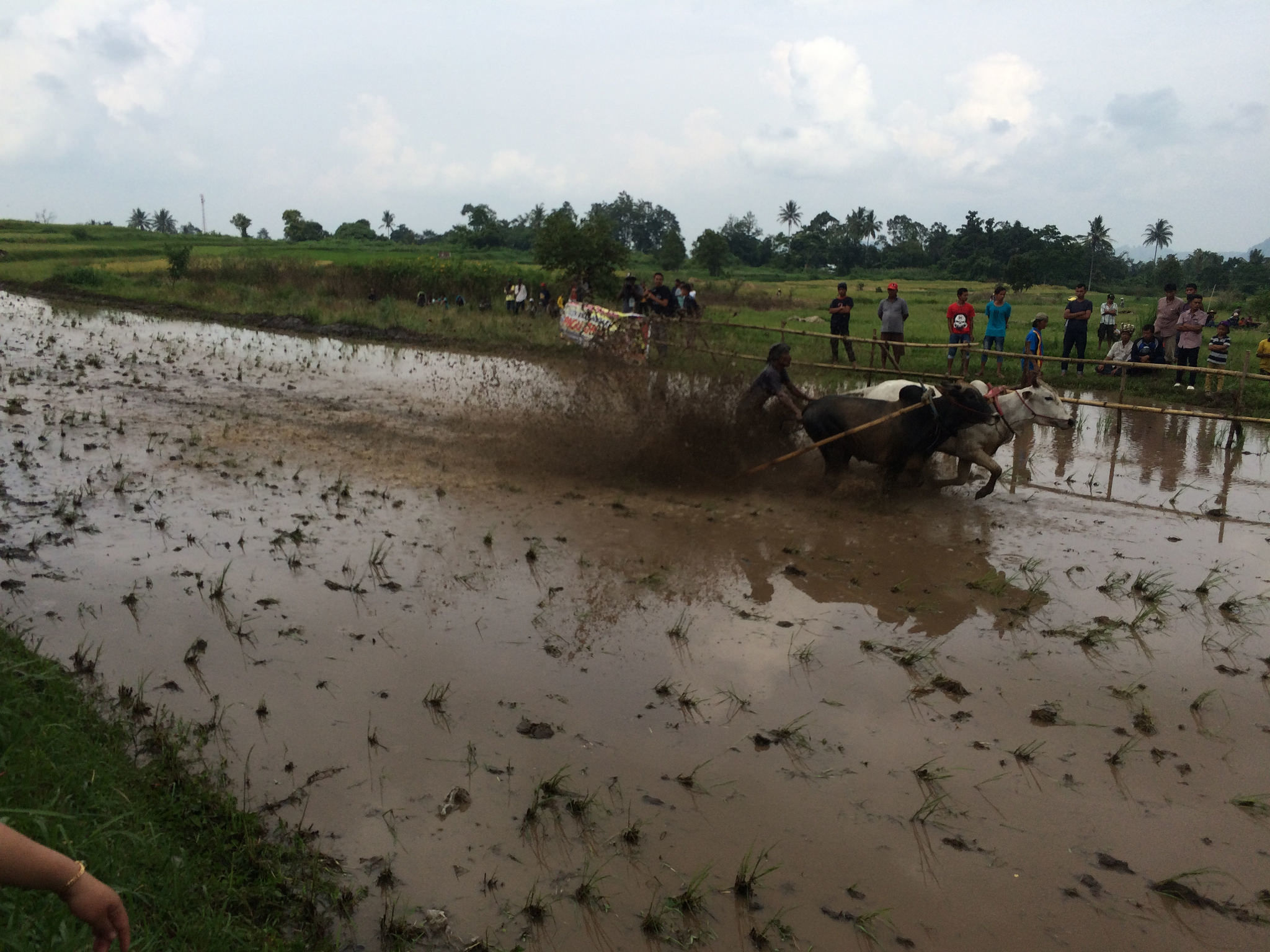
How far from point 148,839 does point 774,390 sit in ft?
25.6

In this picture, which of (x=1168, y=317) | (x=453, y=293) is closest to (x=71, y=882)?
(x=1168, y=317)

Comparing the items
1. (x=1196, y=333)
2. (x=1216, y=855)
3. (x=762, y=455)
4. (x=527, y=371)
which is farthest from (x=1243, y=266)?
(x=1216, y=855)

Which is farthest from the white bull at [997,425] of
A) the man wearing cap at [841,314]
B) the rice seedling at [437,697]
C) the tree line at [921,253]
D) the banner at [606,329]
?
Answer: the tree line at [921,253]

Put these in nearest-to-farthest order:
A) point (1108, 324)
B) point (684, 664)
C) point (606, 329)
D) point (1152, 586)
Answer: point (684, 664) → point (1152, 586) → point (606, 329) → point (1108, 324)

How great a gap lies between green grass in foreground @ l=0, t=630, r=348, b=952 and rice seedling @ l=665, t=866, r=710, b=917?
1348 mm

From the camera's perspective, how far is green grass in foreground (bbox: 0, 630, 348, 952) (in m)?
3.27

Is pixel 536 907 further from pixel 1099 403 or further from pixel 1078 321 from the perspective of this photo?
pixel 1078 321

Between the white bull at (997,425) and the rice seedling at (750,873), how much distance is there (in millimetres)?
6552

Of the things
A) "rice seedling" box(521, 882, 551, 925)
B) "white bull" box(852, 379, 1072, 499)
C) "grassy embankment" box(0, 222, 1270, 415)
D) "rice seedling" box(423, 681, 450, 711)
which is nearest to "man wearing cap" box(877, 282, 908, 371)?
"grassy embankment" box(0, 222, 1270, 415)

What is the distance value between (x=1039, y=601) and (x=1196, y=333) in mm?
11227

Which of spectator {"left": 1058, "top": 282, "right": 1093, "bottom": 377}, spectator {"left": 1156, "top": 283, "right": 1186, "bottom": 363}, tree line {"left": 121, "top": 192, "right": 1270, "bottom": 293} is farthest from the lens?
tree line {"left": 121, "top": 192, "right": 1270, "bottom": 293}

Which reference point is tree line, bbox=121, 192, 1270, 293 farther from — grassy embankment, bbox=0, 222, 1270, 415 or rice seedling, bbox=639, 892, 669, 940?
rice seedling, bbox=639, 892, 669, 940

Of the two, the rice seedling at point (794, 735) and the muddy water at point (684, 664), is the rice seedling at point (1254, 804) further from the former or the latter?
the rice seedling at point (794, 735)

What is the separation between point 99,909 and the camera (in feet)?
6.93
